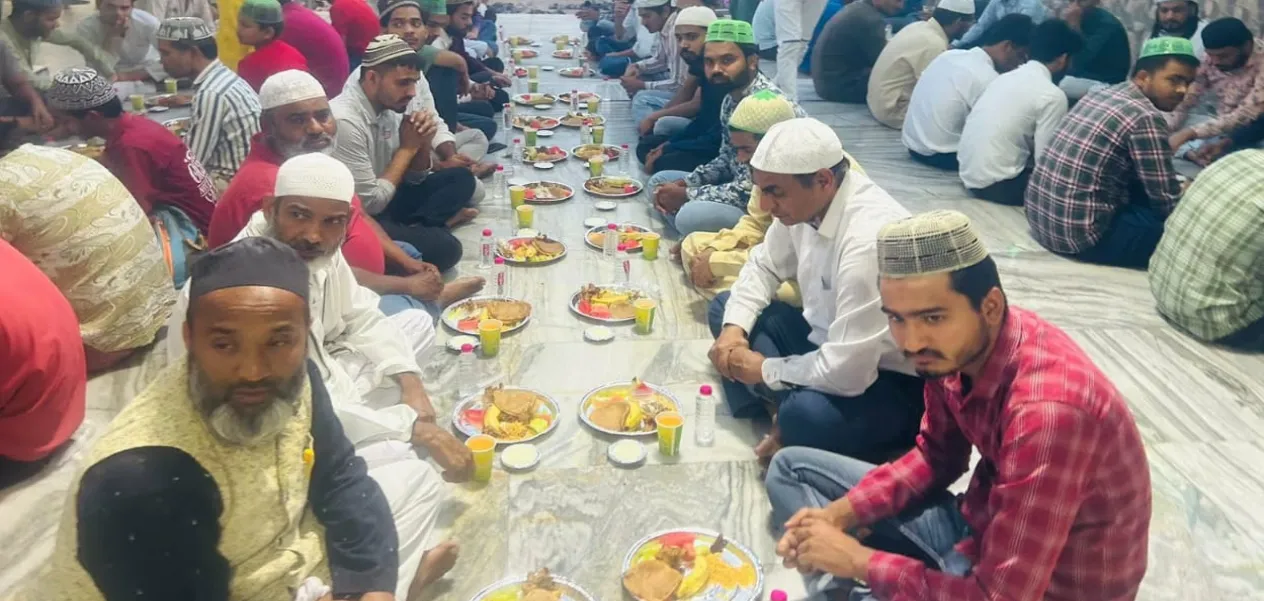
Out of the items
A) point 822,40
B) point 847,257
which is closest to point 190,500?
point 847,257

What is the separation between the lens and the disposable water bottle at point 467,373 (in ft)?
11.3

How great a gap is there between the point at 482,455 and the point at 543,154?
3.90m

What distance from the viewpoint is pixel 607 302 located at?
4160mm

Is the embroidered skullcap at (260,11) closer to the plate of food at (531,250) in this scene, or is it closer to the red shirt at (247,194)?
the plate of food at (531,250)

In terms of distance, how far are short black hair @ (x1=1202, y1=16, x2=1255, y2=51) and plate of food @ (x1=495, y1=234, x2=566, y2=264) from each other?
4.47 meters

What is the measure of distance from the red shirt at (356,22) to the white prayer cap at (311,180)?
3.63 meters

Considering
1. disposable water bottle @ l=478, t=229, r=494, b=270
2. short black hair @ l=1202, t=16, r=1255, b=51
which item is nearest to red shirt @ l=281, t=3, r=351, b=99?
disposable water bottle @ l=478, t=229, r=494, b=270

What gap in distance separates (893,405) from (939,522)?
2.46ft

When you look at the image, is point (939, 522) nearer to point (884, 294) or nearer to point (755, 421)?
point (884, 294)

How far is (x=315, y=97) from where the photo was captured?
3.49m

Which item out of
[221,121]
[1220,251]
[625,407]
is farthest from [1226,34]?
[221,121]

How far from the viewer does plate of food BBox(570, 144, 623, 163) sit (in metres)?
6.43

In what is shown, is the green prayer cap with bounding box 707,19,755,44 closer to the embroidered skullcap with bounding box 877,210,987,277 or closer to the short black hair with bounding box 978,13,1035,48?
the short black hair with bounding box 978,13,1035,48

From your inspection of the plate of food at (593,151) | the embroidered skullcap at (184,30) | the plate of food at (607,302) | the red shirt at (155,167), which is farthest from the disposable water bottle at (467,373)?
the plate of food at (593,151)
